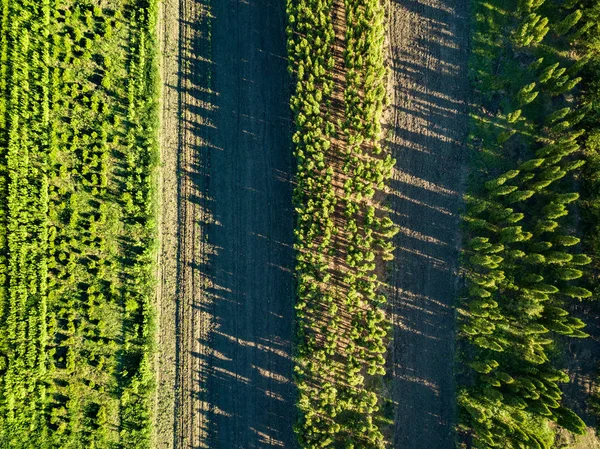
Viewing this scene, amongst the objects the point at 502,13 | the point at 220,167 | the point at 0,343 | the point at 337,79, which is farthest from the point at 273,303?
the point at 502,13

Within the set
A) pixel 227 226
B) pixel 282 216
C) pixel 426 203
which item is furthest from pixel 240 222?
pixel 426 203

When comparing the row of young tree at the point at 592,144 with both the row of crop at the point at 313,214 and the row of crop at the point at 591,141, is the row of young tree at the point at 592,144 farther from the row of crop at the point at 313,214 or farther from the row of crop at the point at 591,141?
the row of crop at the point at 313,214

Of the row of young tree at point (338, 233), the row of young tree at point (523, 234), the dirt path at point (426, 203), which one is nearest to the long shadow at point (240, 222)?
the row of young tree at point (338, 233)

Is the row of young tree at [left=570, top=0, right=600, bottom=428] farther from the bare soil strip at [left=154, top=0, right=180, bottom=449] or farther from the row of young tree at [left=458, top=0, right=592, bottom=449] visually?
the bare soil strip at [left=154, top=0, right=180, bottom=449]

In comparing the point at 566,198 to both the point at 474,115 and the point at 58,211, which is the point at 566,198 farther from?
the point at 58,211

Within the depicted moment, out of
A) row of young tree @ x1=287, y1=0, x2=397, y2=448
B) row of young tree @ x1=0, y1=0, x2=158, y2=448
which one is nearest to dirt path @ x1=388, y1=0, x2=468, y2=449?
row of young tree @ x1=287, y1=0, x2=397, y2=448
